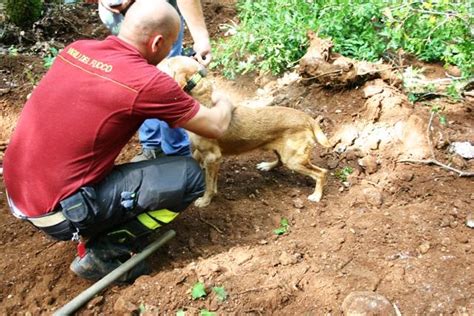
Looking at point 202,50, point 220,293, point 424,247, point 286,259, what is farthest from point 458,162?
point 220,293

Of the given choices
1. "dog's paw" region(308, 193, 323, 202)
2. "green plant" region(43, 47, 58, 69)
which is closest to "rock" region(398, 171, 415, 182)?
"dog's paw" region(308, 193, 323, 202)

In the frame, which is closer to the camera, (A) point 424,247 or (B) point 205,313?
(B) point 205,313

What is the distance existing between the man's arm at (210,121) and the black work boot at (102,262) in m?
1.10

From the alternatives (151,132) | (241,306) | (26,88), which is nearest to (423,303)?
(241,306)

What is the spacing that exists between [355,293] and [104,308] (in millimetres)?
1719

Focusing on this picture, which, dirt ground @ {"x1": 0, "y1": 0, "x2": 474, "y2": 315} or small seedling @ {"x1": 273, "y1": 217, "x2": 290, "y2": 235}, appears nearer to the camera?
dirt ground @ {"x1": 0, "y1": 0, "x2": 474, "y2": 315}

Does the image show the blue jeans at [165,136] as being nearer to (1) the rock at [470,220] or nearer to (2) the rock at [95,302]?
(2) the rock at [95,302]

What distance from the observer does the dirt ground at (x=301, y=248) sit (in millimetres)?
3211

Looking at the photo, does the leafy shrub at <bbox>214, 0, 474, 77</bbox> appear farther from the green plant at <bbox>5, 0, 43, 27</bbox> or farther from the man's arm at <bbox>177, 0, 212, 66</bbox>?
the green plant at <bbox>5, 0, 43, 27</bbox>

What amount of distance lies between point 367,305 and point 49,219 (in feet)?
7.03

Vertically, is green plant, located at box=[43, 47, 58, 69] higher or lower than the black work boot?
higher

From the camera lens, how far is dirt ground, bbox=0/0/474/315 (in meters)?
3.21

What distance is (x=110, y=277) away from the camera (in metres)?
3.33

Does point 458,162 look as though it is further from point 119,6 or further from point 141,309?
point 119,6
